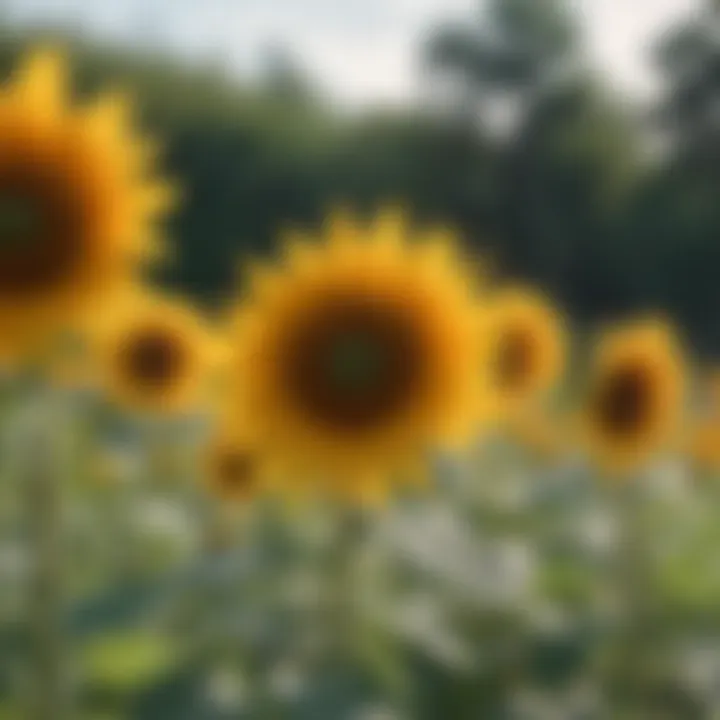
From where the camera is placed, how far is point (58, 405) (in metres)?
0.40

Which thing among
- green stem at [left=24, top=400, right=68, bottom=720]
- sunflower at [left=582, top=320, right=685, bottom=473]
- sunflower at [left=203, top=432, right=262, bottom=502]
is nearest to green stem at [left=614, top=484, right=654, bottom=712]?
sunflower at [left=582, top=320, right=685, bottom=473]

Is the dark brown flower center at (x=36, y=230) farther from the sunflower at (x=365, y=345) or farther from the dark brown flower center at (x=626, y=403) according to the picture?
the dark brown flower center at (x=626, y=403)

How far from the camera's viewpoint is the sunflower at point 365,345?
1.48 feet

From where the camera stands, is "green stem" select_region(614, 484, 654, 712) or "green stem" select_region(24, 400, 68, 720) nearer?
"green stem" select_region(24, 400, 68, 720)

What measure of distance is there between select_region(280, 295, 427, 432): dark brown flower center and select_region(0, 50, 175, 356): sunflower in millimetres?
61

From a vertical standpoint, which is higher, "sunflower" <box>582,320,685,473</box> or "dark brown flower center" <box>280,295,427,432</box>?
"sunflower" <box>582,320,685,473</box>

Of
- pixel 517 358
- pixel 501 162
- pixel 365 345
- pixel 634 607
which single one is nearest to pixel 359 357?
pixel 365 345

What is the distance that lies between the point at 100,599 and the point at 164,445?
1.13 feet

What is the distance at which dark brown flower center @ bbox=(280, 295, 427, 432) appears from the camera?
0.45 m

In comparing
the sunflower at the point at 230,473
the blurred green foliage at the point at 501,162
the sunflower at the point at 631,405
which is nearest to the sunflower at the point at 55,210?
the sunflower at the point at 230,473

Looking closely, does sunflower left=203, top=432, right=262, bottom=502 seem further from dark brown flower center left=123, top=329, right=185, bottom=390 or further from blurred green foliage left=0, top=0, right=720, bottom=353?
blurred green foliage left=0, top=0, right=720, bottom=353

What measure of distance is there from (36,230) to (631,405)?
0.35 meters

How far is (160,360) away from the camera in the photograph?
69 cm

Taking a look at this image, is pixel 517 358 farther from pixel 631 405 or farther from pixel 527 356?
pixel 631 405
